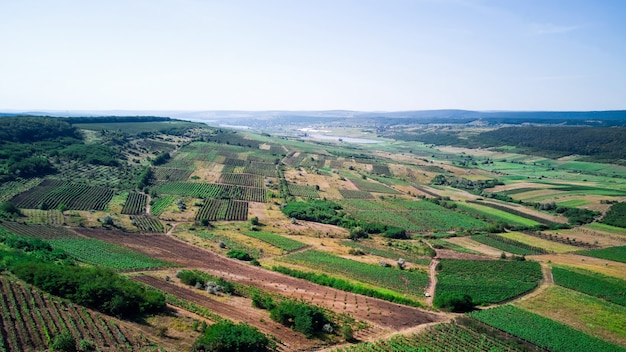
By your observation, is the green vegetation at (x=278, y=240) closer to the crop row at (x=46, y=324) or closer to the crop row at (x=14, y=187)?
the crop row at (x=46, y=324)

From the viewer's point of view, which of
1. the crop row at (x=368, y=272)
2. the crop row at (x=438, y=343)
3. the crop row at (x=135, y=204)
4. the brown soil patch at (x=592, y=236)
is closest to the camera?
the crop row at (x=438, y=343)

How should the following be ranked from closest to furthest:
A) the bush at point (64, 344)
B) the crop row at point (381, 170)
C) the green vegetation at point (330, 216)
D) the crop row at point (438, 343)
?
the bush at point (64, 344) → the crop row at point (438, 343) → the green vegetation at point (330, 216) → the crop row at point (381, 170)

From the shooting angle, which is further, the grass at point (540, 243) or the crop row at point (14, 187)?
the crop row at point (14, 187)

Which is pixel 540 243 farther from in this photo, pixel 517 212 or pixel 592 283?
pixel 517 212

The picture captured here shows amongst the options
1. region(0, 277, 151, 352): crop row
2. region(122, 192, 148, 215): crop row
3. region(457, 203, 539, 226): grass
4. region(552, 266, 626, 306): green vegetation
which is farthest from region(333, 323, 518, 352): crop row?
region(122, 192, 148, 215): crop row

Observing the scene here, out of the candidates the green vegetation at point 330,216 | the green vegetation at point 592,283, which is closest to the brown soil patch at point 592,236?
the green vegetation at point 592,283

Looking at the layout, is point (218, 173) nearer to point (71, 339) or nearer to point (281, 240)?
point (281, 240)

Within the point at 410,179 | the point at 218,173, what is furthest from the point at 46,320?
the point at 410,179
